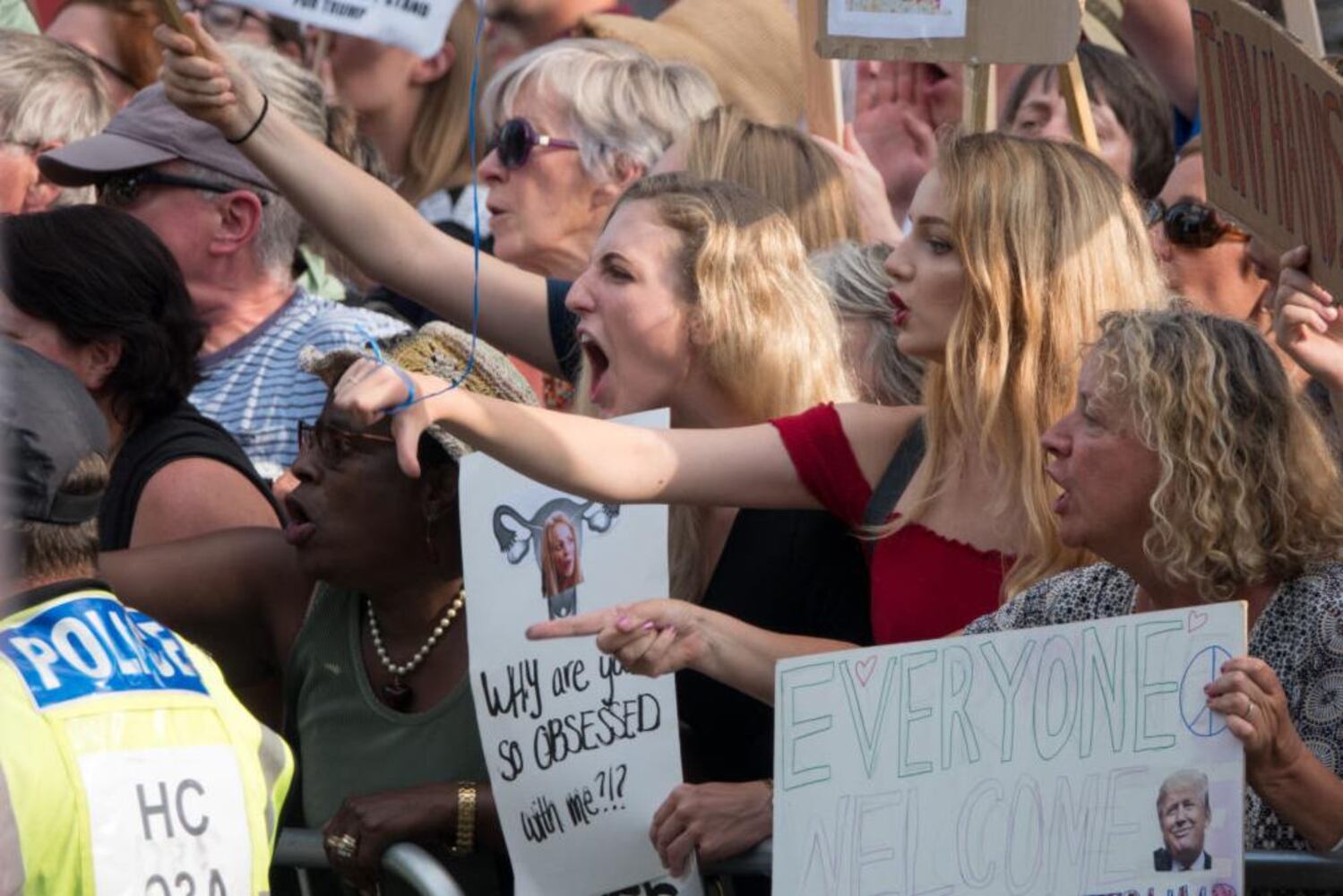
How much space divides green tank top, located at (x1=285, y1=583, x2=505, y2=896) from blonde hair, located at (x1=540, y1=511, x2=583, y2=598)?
0.28 m

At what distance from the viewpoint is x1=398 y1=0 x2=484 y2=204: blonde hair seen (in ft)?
22.4

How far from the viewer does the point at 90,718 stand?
10.1ft

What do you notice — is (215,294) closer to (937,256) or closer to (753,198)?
(753,198)

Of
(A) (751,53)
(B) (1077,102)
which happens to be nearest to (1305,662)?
(B) (1077,102)

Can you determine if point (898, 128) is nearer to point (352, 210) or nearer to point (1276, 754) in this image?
point (352, 210)

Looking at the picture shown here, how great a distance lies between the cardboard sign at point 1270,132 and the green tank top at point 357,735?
1.53 m

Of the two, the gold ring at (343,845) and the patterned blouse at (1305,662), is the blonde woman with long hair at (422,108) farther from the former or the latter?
the patterned blouse at (1305,662)

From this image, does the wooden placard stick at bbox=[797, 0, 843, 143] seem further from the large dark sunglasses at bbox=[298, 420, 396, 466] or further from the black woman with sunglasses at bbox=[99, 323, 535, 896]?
the large dark sunglasses at bbox=[298, 420, 396, 466]

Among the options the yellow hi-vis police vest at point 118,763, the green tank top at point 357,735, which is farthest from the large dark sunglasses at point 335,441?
the yellow hi-vis police vest at point 118,763

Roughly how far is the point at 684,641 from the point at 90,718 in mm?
1003

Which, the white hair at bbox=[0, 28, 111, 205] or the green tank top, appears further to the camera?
the white hair at bbox=[0, 28, 111, 205]

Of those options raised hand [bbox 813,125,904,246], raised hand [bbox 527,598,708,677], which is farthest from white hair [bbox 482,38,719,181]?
raised hand [bbox 527,598,708,677]

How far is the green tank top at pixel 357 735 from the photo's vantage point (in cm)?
428

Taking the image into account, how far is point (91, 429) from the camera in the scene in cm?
332
